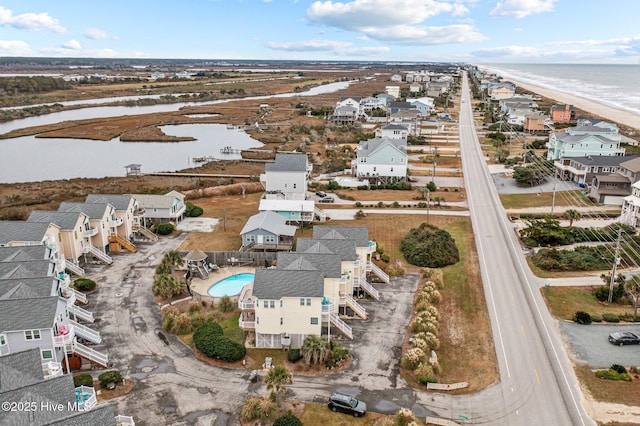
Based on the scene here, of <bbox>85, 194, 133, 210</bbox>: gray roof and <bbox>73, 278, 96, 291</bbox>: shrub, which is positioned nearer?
<bbox>73, 278, 96, 291</bbox>: shrub

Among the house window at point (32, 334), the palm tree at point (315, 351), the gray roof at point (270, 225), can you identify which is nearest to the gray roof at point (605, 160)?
the gray roof at point (270, 225)

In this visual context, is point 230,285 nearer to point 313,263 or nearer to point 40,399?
point 313,263

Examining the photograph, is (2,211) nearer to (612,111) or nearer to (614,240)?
(614,240)

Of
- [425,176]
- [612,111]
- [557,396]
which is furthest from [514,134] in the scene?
[557,396]

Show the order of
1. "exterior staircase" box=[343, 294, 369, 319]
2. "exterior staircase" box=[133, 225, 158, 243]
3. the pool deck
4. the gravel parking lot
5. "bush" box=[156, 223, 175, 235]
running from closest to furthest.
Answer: the gravel parking lot < "exterior staircase" box=[343, 294, 369, 319] < the pool deck < "exterior staircase" box=[133, 225, 158, 243] < "bush" box=[156, 223, 175, 235]

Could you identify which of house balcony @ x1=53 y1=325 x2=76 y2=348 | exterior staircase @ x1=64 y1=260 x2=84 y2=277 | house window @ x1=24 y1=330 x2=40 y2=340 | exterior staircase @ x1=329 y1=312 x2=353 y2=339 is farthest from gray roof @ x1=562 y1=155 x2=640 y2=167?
house window @ x1=24 y1=330 x2=40 y2=340

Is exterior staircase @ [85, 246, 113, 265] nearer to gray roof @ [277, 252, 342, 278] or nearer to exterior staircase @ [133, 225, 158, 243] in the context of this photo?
exterior staircase @ [133, 225, 158, 243]
